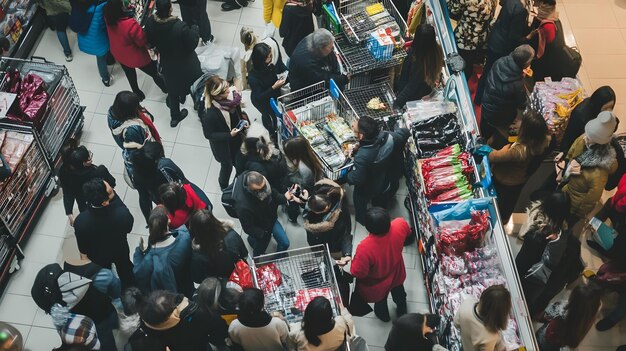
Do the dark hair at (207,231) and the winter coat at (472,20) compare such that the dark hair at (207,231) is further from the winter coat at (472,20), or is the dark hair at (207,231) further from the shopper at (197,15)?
the winter coat at (472,20)

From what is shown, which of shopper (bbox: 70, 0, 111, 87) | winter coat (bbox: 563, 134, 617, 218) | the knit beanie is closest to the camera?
the knit beanie

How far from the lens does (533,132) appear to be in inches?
255

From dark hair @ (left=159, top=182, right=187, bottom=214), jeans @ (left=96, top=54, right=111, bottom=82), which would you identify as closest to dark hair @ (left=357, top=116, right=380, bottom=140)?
dark hair @ (left=159, top=182, right=187, bottom=214)

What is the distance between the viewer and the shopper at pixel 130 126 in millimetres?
6695

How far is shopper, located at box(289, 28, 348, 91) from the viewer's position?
7.39 m

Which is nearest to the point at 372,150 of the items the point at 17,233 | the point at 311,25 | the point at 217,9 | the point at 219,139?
the point at 219,139

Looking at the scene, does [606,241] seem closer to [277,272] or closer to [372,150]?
[372,150]

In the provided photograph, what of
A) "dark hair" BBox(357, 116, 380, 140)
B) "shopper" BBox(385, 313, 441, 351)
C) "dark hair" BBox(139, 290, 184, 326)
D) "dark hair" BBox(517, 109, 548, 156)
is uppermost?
"dark hair" BBox(517, 109, 548, 156)

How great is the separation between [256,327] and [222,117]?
2.58m

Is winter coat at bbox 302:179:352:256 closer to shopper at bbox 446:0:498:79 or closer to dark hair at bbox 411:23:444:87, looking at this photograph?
dark hair at bbox 411:23:444:87

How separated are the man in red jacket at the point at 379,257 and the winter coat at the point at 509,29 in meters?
3.18

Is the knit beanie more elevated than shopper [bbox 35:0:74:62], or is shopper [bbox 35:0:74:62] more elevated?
the knit beanie

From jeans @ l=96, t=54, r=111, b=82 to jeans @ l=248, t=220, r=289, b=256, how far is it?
11.0 feet

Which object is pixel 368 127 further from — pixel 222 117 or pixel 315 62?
pixel 222 117
